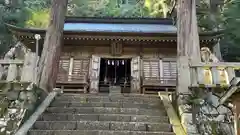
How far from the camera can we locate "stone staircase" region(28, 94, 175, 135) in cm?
546

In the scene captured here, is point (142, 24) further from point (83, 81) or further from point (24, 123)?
point (24, 123)

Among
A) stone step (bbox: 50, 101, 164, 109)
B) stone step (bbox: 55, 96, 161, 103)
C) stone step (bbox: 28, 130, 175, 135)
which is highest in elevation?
stone step (bbox: 55, 96, 161, 103)

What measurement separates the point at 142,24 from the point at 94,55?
4756 millimetres

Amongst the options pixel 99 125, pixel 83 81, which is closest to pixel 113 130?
pixel 99 125

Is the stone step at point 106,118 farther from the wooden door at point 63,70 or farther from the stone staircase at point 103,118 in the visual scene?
the wooden door at point 63,70

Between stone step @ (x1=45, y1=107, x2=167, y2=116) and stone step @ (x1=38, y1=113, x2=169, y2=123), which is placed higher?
stone step @ (x1=45, y1=107, x2=167, y2=116)

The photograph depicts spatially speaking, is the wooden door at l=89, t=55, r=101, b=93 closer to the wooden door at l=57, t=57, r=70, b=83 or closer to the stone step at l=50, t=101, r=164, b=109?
the wooden door at l=57, t=57, r=70, b=83

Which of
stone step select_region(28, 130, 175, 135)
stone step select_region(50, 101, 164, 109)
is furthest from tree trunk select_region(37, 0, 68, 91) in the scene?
stone step select_region(28, 130, 175, 135)

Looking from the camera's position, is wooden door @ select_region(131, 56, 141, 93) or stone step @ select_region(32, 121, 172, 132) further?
wooden door @ select_region(131, 56, 141, 93)

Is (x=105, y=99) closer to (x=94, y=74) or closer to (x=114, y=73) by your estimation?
(x=94, y=74)

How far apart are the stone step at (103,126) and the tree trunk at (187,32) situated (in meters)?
2.39

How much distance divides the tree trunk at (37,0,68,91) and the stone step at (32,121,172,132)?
2.15m

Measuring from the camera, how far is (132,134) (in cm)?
528

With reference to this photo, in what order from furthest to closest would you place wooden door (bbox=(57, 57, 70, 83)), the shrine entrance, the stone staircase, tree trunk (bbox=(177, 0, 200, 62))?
the shrine entrance
wooden door (bbox=(57, 57, 70, 83))
tree trunk (bbox=(177, 0, 200, 62))
the stone staircase
